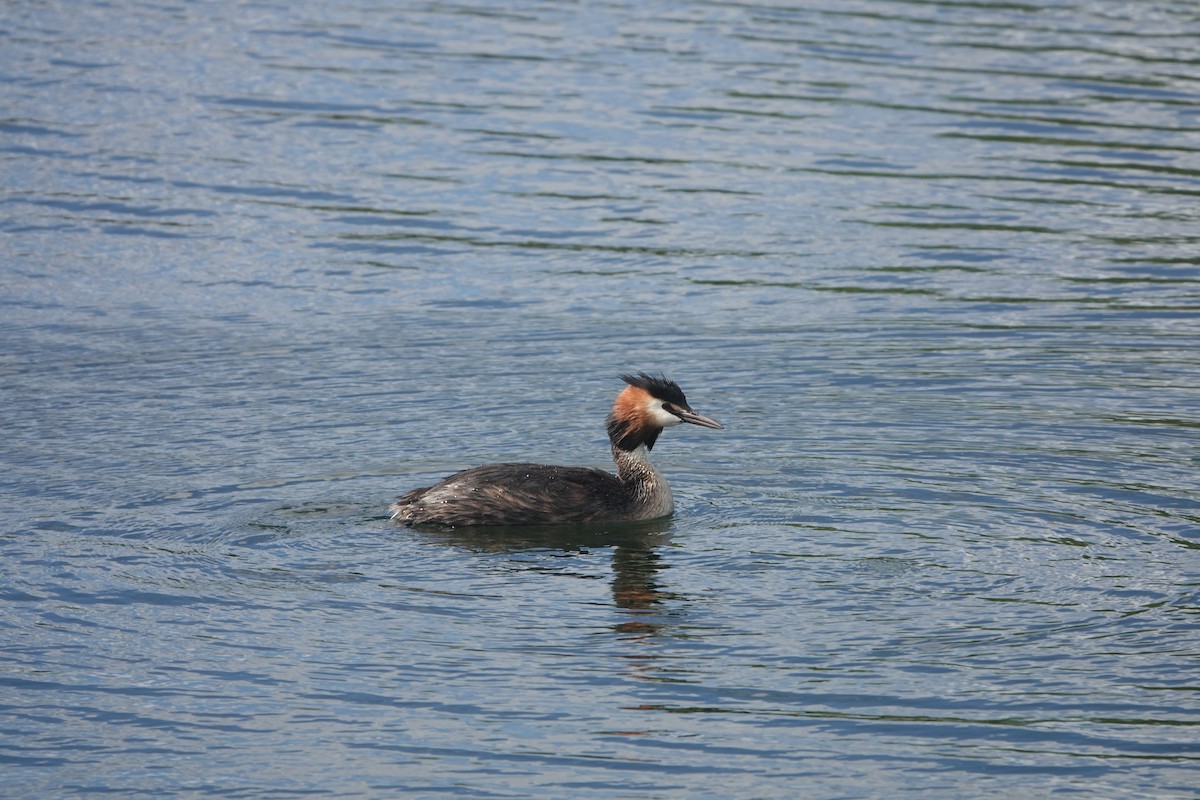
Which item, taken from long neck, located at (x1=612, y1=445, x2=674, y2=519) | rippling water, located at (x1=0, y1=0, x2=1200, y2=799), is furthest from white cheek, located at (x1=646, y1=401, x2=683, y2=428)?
rippling water, located at (x1=0, y1=0, x2=1200, y2=799)

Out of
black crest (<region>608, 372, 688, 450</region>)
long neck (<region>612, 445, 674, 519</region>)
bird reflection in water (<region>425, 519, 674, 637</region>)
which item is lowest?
bird reflection in water (<region>425, 519, 674, 637</region>)

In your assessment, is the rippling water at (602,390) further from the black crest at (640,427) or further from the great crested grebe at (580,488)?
the black crest at (640,427)

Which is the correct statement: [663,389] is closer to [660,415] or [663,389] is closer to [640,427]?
[660,415]

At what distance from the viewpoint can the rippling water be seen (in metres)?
9.88

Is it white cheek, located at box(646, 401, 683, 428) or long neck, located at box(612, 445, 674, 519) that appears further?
white cheek, located at box(646, 401, 683, 428)

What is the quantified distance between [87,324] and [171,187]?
4.76 metres

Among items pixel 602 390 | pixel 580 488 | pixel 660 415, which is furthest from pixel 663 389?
pixel 602 390

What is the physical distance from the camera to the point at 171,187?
22.2m

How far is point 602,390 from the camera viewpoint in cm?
1587

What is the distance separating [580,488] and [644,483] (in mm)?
462

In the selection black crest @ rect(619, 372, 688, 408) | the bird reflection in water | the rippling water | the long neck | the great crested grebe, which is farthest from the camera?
black crest @ rect(619, 372, 688, 408)

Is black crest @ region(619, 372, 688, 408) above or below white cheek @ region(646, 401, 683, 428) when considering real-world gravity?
above

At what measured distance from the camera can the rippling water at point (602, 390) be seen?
9.88m

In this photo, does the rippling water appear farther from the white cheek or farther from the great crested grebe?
the white cheek
